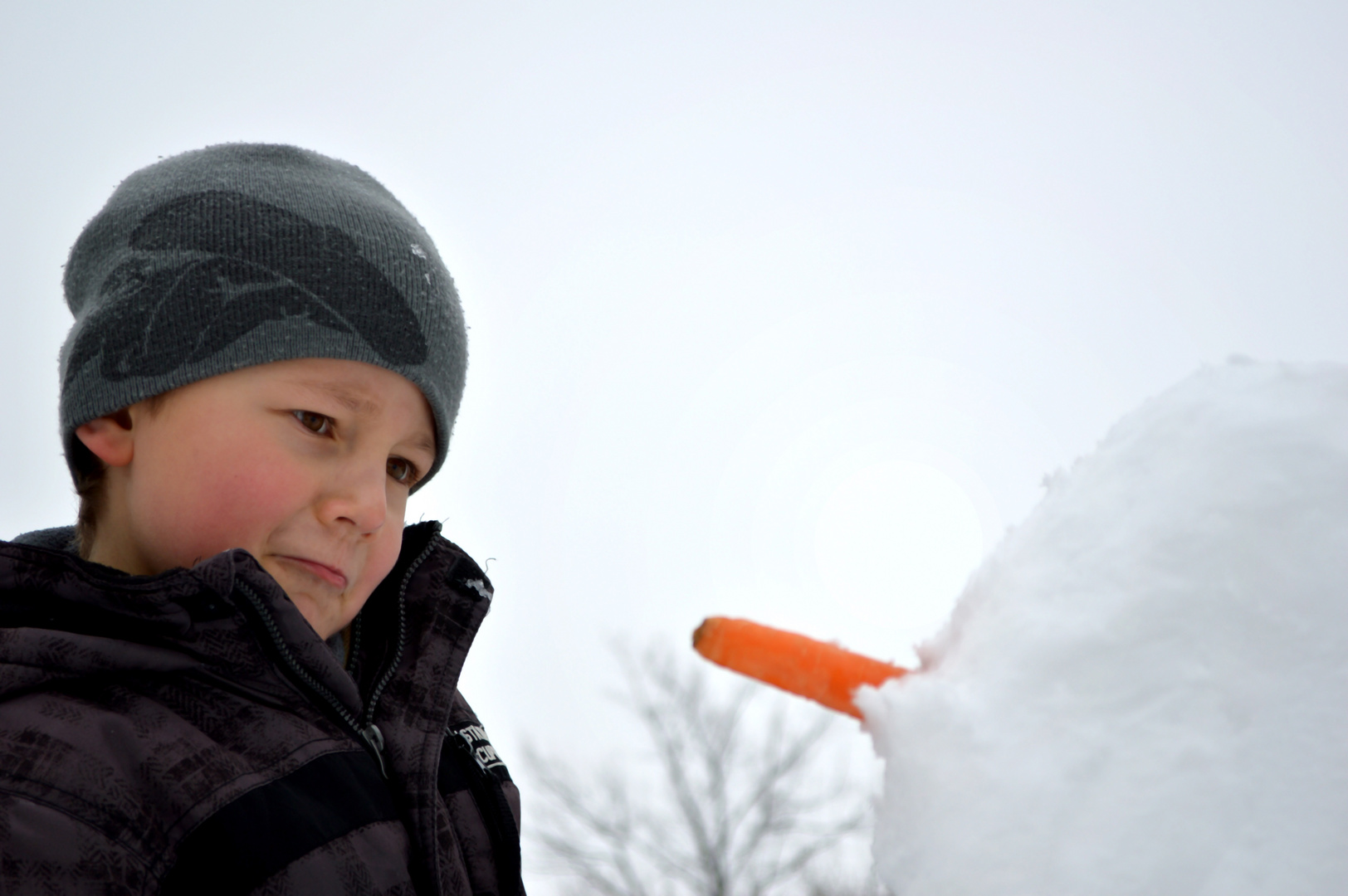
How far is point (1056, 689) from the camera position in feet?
2.40

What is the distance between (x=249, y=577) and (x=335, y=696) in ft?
0.83

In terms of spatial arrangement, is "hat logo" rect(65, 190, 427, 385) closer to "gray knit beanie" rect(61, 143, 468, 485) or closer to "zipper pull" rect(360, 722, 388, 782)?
"gray knit beanie" rect(61, 143, 468, 485)

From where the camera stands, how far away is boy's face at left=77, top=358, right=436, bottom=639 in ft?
4.54

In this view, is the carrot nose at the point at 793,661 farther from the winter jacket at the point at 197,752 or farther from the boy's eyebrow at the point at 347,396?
the boy's eyebrow at the point at 347,396

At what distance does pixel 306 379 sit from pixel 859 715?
1.08 m

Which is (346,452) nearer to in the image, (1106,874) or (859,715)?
(859,715)

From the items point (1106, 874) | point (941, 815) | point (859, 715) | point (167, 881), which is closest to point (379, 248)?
point (167, 881)

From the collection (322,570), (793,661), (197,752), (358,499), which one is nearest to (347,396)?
(358,499)

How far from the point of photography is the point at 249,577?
1286 millimetres

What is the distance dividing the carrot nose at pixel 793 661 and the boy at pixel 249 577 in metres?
0.68

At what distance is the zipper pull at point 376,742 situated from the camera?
1.43 metres

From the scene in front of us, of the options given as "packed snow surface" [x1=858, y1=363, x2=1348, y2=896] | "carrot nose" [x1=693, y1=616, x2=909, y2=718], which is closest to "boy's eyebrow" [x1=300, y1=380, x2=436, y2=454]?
"carrot nose" [x1=693, y1=616, x2=909, y2=718]

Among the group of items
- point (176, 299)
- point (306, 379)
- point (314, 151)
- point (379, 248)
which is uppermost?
point (314, 151)

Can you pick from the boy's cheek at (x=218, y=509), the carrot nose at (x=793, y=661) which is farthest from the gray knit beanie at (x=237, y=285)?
the carrot nose at (x=793, y=661)
